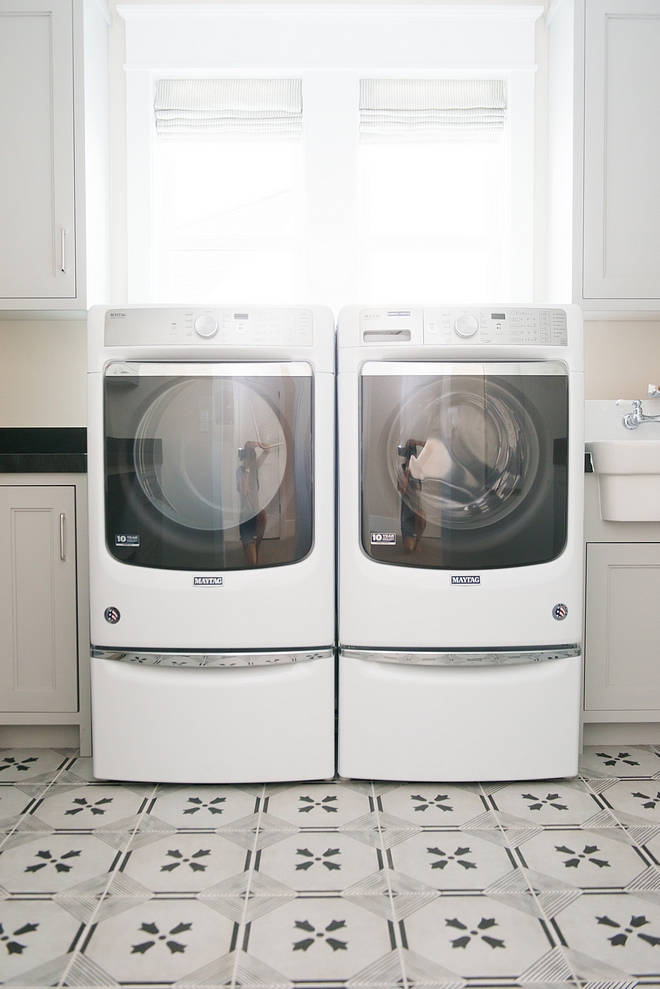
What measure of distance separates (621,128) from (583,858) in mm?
2058

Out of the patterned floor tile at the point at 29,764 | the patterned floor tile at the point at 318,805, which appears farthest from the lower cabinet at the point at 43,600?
the patterned floor tile at the point at 318,805

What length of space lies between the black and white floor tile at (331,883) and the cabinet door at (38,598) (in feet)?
0.75

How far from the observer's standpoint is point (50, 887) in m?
1.39

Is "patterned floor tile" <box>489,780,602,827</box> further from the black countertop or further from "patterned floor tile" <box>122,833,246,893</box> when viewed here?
the black countertop

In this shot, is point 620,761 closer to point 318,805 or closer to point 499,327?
point 318,805

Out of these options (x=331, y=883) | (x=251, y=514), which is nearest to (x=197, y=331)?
(x=251, y=514)

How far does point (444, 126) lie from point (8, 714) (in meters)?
2.40

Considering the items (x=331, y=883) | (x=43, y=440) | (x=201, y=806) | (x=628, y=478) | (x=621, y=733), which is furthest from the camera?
(x=43, y=440)

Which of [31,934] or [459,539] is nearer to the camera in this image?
[31,934]

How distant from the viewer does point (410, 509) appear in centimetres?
175

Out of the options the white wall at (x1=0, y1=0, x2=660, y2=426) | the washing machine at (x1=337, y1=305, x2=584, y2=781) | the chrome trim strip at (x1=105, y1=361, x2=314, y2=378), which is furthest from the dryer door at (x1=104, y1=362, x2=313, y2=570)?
the white wall at (x1=0, y1=0, x2=660, y2=426)

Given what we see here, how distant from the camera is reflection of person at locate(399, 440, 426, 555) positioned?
174 centimetres

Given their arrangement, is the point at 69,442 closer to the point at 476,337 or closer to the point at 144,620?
the point at 144,620

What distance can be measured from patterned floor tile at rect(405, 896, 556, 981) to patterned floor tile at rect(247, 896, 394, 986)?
7 centimetres
